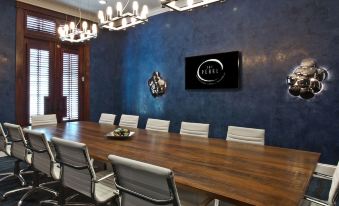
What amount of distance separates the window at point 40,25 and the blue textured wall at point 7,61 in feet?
0.95

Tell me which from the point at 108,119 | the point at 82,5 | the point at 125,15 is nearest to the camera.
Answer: the point at 125,15

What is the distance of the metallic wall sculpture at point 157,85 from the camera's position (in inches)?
210

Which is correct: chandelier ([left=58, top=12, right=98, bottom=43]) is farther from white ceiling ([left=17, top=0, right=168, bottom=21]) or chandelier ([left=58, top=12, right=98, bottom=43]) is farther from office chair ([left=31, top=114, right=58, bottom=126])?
white ceiling ([left=17, top=0, right=168, bottom=21])

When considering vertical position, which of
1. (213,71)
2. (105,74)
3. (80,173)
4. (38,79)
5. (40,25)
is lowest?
(80,173)

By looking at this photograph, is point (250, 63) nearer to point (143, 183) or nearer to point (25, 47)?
point (143, 183)

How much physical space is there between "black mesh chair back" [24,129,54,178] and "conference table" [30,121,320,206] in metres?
0.40

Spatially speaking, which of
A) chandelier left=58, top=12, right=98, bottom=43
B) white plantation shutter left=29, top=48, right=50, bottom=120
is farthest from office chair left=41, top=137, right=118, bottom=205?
white plantation shutter left=29, top=48, right=50, bottom=120

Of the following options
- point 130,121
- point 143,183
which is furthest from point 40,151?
point 130,121

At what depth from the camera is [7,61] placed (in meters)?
4.49

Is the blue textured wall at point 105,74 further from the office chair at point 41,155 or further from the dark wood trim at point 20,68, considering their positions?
the office chair at point 41,155

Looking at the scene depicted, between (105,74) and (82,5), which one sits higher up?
(82,5)

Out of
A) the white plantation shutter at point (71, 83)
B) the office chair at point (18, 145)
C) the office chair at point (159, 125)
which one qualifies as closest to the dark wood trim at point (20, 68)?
the white plantation shutter at point (71, 83)

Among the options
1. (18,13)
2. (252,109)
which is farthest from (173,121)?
(18,13)

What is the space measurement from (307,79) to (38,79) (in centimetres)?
506
